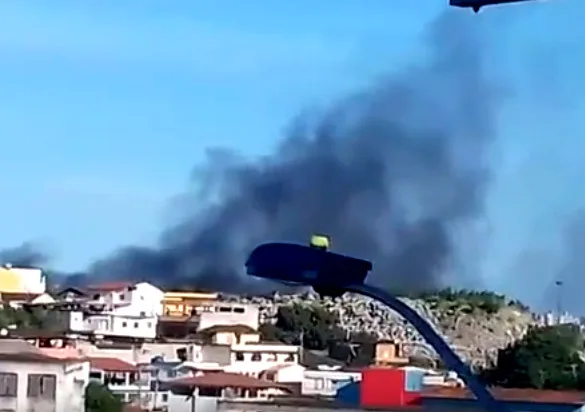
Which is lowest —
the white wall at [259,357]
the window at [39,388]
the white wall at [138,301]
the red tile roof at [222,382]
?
the window at [39,388]

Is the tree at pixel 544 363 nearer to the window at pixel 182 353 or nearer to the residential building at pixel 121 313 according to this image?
the window at pixel 182 353

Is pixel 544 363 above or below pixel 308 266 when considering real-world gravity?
above

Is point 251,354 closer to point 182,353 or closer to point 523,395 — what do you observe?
point 182,353

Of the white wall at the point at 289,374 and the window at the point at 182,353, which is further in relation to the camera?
the window at the point at 182,353

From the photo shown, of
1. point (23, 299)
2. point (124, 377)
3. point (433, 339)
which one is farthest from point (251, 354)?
point (433, 339)

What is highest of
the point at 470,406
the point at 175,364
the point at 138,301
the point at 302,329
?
the point at 138,301

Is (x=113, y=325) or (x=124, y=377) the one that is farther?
(x=113, y=325)

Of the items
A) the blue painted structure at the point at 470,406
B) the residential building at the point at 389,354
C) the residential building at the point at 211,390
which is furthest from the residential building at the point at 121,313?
the blue painted structure at the point at 470,406
